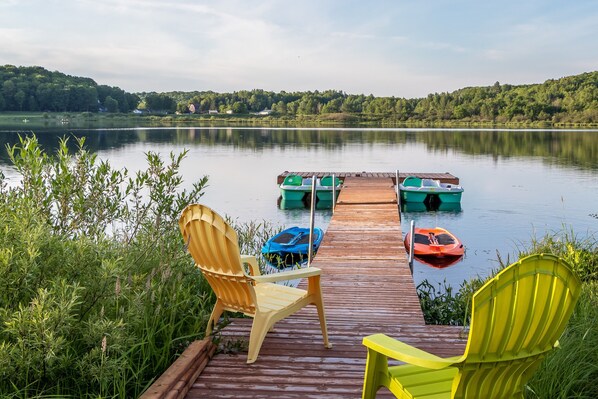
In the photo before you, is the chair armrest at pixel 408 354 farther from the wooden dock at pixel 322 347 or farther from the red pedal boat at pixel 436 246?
the red pedal boat at pixel 436 246

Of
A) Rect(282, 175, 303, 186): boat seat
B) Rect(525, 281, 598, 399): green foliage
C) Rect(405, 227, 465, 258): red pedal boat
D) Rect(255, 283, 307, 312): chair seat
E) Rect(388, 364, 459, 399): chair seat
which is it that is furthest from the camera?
Rect(282, 175, 303, 186): boat seat

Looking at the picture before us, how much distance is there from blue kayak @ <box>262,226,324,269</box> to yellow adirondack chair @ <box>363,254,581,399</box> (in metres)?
8.13

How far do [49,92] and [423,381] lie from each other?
97.4m

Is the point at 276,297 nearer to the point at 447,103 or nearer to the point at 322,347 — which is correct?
the point at 322,347

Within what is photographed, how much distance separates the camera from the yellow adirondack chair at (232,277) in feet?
11.1

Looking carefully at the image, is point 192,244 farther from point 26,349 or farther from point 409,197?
point 409,197

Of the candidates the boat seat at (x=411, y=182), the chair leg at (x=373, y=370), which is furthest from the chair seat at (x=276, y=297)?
the boat seat at (x=411, y=182)

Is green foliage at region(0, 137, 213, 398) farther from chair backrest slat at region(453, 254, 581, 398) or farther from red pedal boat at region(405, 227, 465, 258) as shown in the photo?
red pedal boat at region(405, 227, 465, 258)

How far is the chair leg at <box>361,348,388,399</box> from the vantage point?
2412mm

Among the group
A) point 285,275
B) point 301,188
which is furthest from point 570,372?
point 301,188

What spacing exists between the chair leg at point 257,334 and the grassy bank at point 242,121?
88.1 meters

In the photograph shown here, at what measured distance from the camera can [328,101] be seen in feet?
350

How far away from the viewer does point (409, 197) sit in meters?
19.3

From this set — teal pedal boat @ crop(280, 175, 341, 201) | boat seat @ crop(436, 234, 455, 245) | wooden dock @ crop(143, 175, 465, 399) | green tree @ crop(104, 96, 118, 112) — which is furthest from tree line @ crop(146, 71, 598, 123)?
wooden dock @ crop(143, 175, 465, 399)
